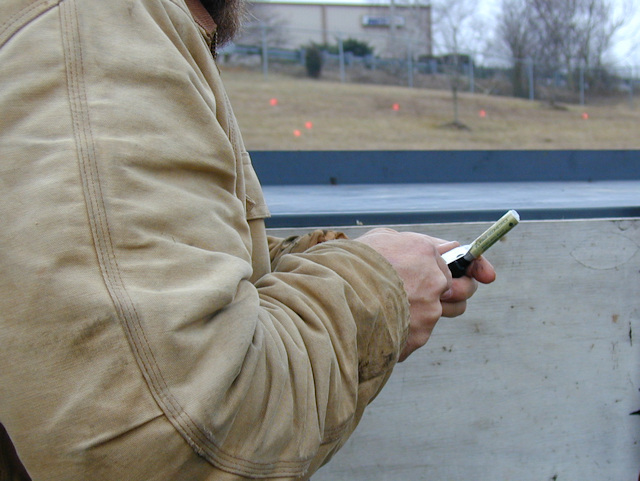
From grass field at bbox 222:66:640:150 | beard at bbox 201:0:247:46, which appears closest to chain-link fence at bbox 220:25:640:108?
grass field at bbox 222:66:640:150

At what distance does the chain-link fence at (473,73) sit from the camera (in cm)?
2652

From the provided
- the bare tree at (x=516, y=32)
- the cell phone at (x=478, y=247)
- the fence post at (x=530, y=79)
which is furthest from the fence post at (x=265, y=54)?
the cell phone at (x=478, y=247)

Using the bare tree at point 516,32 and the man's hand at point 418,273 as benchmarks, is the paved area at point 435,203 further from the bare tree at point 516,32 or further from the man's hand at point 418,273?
the bare tree at point 516,32

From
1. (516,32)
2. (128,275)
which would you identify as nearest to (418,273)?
(128,275)

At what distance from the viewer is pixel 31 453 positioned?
0.75 meters

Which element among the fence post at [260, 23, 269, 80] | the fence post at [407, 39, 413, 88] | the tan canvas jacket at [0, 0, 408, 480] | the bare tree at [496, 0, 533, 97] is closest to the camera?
the tan canvas jacket at [0, 0, 408, 480]

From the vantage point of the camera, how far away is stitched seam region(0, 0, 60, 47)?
0.79 m

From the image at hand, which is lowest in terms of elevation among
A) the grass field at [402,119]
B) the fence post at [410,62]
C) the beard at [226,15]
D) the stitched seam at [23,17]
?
the grass field at [402,119]

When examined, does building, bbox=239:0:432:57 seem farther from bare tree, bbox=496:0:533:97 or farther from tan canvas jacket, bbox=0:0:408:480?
tan canvas jacket, bbox=0:0:408:480

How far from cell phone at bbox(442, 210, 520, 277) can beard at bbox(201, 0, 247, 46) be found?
A: 58cm

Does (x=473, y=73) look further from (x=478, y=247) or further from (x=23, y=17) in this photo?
(x=23, y=17)

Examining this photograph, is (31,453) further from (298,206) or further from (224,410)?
(298,206)

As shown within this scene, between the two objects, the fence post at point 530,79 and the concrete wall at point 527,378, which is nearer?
the concrete wall at point 527,378

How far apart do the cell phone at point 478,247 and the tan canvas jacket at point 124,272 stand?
1.53 feet
